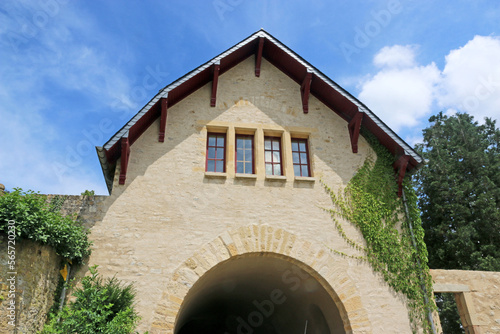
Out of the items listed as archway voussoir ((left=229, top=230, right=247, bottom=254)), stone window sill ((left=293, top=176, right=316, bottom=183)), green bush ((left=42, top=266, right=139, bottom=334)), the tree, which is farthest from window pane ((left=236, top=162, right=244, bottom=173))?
the tree

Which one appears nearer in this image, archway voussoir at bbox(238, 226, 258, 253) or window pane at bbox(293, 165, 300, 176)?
archway voussoir at bbox(238, 226, 258, 253)

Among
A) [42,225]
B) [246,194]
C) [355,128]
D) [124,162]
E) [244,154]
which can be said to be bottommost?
[42,225]

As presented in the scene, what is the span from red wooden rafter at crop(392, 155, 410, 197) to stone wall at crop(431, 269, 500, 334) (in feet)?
6.82

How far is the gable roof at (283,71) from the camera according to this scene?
8742 mm

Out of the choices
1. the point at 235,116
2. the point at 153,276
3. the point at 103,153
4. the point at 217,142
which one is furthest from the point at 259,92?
the point at 153,276

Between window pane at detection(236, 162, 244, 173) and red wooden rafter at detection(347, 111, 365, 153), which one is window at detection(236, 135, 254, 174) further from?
red wooden rafter at detection(347, 111, 365, 153)

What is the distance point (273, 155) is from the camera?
9.72 meters

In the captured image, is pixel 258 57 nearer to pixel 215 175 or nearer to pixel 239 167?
pixel 239 167

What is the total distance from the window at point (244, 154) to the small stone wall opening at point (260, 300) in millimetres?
2115

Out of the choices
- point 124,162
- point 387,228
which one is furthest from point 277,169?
point 124,162

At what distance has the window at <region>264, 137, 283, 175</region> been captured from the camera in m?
9.48

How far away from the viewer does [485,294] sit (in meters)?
8.70

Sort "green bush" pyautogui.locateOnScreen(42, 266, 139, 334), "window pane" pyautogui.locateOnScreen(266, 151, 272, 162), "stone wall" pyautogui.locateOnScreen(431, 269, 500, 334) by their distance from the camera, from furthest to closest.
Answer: "window pane" pyautogui.locateOnScreen(266, 151, 272, 162)
"stone wall" pyautogui.locateOnScreen(431, 269, 500, 334)
"green bush" pyautogui.locateOnScreen(42, 266, 139, 334)

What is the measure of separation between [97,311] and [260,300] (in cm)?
580
